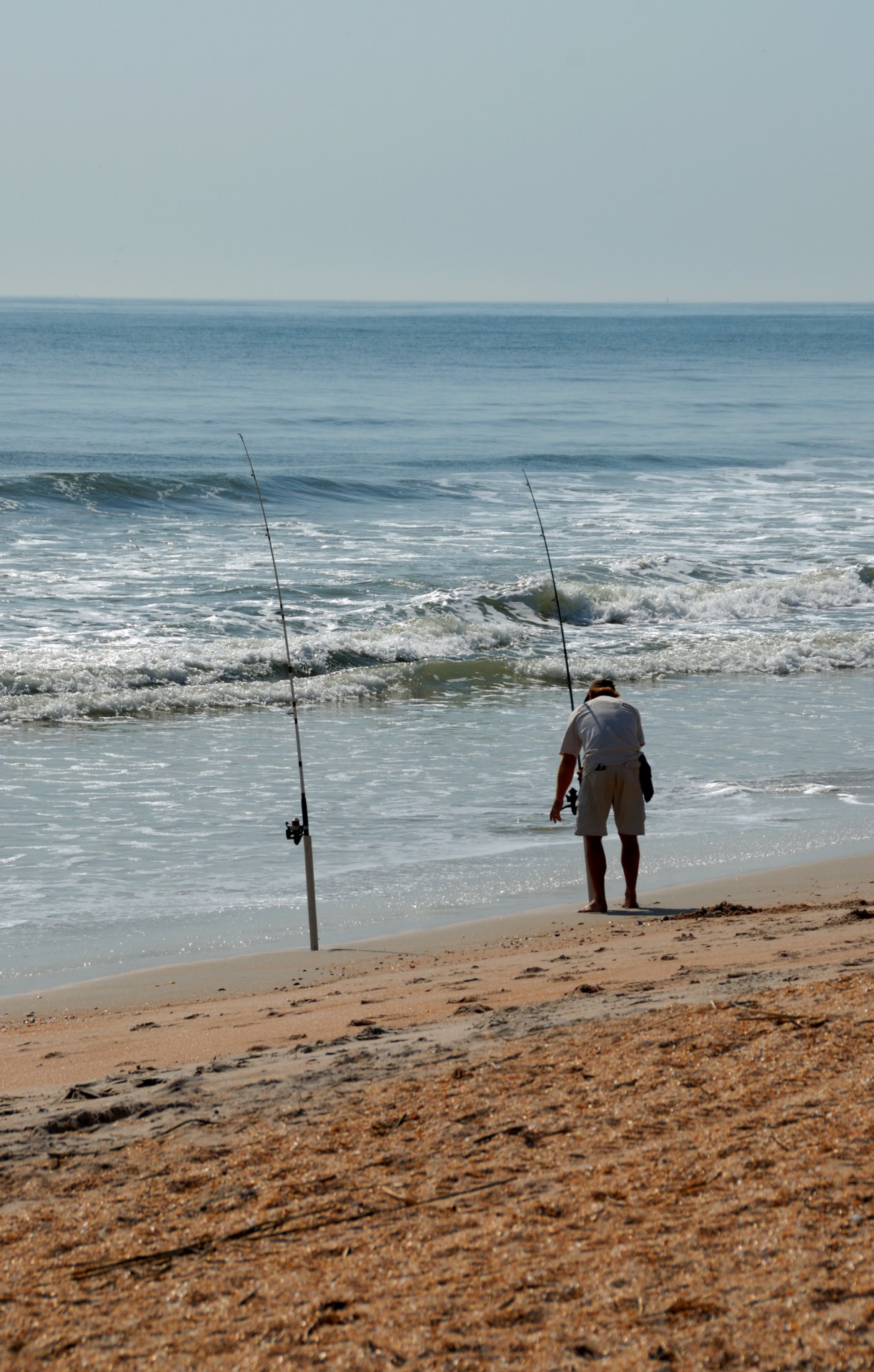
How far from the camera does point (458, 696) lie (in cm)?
1264

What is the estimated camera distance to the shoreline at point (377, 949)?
17.1ft

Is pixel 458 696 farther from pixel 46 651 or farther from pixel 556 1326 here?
pixel 556 1326

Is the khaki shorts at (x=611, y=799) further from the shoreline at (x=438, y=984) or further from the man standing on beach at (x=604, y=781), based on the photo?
the shoreline at (x=438, y=984)

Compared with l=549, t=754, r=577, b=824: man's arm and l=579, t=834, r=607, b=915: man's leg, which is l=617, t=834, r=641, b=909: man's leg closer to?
l=579, t=834, r=607, b=915: man's leg

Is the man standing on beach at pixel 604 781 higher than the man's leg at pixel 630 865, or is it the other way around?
the man standing on beach at pixel 604 781

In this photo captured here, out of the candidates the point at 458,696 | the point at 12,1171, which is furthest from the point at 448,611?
the point at 12,1171

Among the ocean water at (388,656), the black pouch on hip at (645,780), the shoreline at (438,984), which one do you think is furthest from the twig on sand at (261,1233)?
the black pouch on hip at (645,780)

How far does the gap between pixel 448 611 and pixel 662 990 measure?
485 inches

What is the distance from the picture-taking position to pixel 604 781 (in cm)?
620

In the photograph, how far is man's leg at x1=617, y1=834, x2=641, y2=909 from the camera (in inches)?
247

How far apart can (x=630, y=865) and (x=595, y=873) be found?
18 cm

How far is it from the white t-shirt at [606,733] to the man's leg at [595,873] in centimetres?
38

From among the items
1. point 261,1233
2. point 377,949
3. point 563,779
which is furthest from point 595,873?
point 261,1233

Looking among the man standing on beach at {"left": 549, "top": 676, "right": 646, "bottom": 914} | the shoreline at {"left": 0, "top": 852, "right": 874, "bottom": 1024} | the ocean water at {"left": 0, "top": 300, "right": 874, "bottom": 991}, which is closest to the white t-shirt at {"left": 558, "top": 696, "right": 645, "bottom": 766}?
the man standing on beach at {"left": 549, "top": 676, "right": 646, "bottom": 914}
